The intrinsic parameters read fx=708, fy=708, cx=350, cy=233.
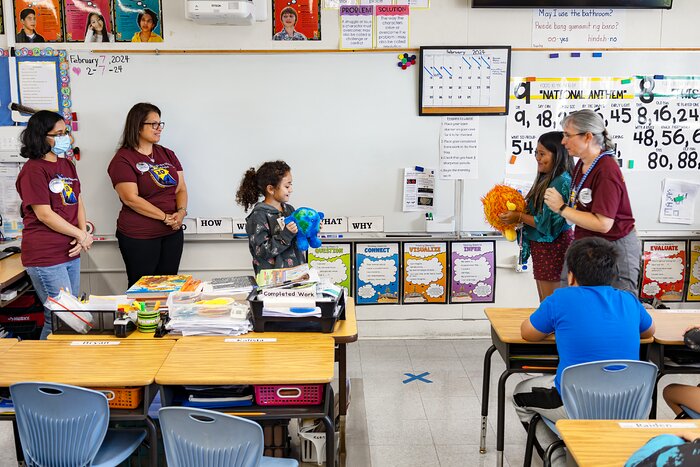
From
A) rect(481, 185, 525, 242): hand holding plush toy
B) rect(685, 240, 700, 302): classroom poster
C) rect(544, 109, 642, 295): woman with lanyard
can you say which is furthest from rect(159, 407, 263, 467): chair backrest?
rect(685, 240, 700, 302): classroom poster

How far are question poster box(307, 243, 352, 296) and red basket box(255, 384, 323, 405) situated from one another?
2.33 metres

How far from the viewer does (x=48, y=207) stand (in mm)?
4090

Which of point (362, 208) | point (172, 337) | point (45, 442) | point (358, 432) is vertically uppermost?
point (362, 208)

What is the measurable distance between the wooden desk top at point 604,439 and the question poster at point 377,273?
2.81m

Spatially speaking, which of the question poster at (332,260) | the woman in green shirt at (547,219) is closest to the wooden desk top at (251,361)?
the woman in green shirt at (547,219)

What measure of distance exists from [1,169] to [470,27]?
10.9 ft

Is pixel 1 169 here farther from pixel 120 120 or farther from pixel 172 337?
pixel 172 337

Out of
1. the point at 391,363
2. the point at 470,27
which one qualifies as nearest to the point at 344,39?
the point at 470,27

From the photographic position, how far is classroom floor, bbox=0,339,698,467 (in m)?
3.52

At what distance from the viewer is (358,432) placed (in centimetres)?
375

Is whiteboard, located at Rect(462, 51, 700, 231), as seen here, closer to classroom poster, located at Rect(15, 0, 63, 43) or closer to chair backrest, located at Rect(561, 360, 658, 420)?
chair backrest, located at Rect(561, 360, 658, 420)

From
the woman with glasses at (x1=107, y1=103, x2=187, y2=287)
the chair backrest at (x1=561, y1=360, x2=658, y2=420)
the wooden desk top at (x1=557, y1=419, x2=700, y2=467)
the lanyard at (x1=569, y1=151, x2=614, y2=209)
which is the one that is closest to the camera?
the wooden desk top at (x1=557, y1=419, x2=700, y2=467)

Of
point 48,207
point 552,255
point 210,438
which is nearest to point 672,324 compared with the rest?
point 552,255

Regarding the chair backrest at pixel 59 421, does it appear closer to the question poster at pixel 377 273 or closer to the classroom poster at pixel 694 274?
the question poster at pixel 377 273
